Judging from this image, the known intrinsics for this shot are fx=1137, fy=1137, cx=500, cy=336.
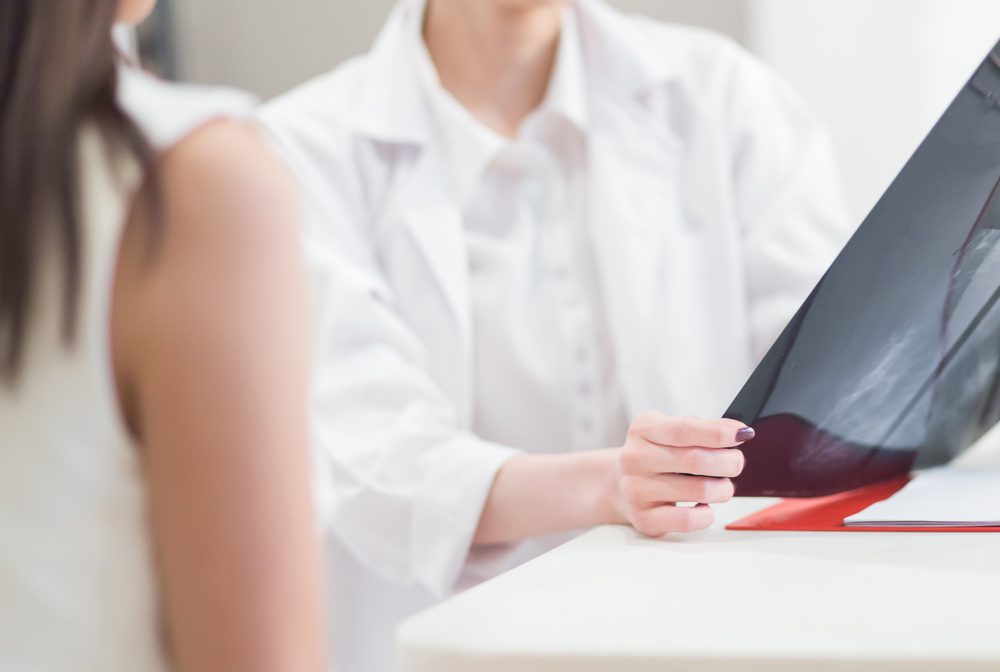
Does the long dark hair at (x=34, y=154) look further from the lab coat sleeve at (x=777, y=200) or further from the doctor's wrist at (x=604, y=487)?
the lab coat sleeve at (x=777, y=200)

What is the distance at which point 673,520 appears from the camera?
0.52 m

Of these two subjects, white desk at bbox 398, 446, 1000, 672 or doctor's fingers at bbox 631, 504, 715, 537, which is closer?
white desk at bbox 398, 446, 1000, 672

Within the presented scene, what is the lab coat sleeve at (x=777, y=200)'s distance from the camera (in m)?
1.05

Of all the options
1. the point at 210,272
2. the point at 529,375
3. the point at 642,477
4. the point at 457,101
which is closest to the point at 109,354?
the point at 210,272

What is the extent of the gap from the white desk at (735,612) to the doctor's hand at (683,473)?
0.12 feet

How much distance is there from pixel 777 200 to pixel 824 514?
1.87 feet

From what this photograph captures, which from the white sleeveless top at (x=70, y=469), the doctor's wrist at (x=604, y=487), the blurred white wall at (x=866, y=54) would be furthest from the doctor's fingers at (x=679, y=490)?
the blurred white wall at (x=866, y=54)

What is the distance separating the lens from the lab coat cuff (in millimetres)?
826

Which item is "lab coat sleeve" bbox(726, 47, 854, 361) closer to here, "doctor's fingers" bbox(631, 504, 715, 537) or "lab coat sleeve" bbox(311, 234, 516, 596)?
"lab coat sleeve" bbox(311, 234, 516, 596)

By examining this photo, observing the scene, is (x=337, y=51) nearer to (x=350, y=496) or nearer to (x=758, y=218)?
(x=758, y=218)

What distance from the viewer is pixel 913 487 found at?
636mm

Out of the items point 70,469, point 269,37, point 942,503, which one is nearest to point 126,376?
point 70,469

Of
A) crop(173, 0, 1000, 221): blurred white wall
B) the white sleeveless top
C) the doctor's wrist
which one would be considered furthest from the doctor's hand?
crop(173, 0, 1000, 221): blurred white wall

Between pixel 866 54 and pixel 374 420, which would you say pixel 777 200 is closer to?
pixel 374 420
